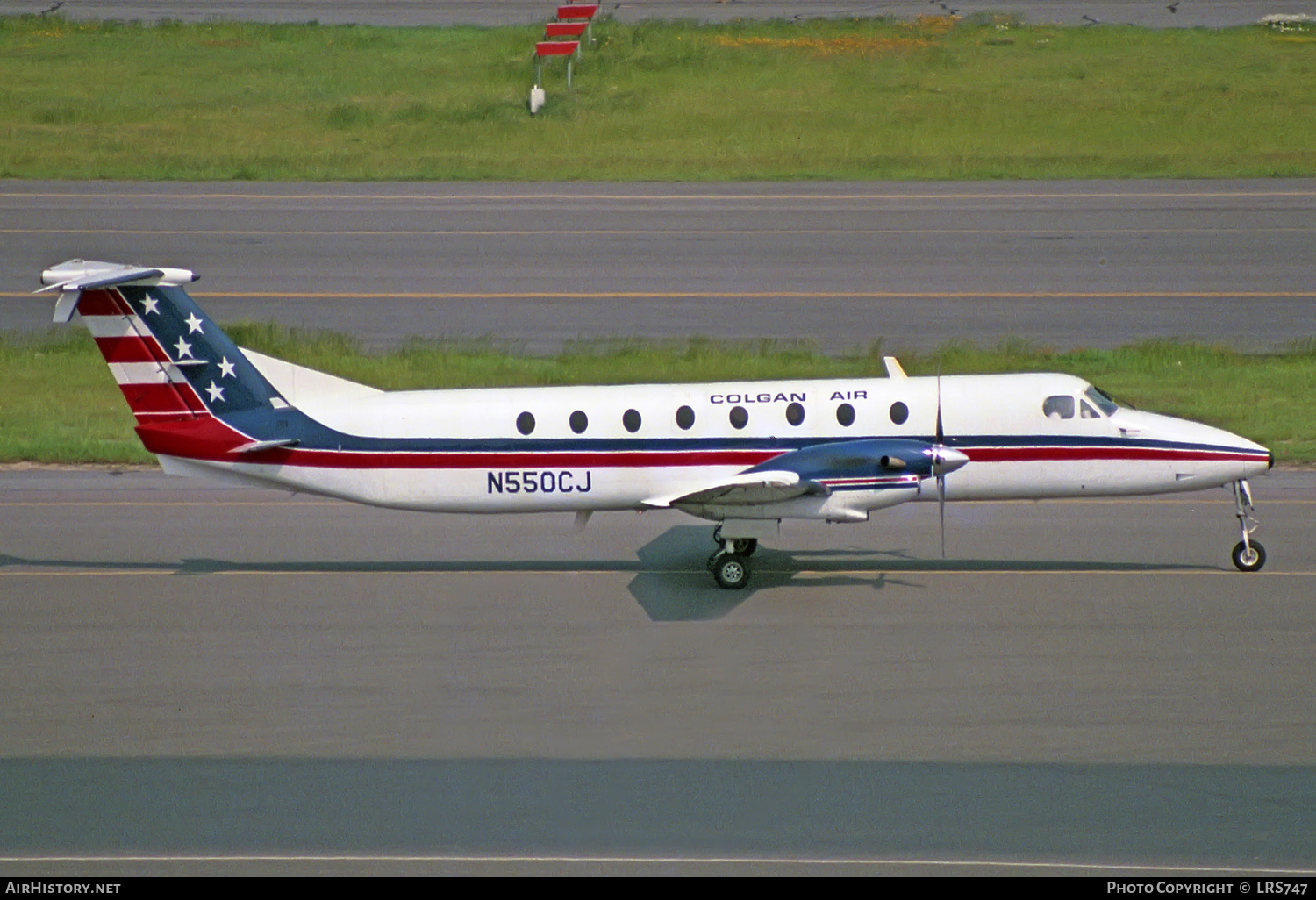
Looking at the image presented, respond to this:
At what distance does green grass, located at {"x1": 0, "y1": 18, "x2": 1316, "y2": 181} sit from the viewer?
50688 mm

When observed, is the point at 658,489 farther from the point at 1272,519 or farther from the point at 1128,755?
the point at 1272,519

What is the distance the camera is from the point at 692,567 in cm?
2005

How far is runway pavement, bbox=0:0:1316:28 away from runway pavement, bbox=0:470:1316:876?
51.9 m

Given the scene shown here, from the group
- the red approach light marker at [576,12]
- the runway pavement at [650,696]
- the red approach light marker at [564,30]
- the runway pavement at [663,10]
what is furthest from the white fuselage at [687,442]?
the runway pavement at [663,10]

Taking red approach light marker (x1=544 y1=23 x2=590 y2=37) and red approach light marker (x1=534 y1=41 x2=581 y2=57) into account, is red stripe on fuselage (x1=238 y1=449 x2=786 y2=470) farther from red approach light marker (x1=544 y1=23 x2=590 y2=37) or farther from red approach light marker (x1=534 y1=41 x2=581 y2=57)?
red approach light marker (x1=544 y1=23 x2=590 y2=37)

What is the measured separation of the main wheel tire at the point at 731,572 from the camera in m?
18.9

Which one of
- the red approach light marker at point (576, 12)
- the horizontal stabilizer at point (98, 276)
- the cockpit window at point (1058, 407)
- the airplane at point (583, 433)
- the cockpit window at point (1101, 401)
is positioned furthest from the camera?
the red approach light marker at point (576, 12)

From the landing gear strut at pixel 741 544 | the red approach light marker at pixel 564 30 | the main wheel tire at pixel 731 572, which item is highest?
the red approach light marker at pixel 564 30

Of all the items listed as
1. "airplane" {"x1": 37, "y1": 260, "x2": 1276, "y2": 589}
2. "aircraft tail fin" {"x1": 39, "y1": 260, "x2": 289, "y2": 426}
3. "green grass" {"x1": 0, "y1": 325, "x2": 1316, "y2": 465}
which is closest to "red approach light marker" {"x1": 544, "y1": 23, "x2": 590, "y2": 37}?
"green grass" {"x1": 0, "y1": 325, "x2": 1316, "y2": 465}

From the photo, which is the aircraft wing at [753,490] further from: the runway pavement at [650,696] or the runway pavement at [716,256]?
the runway pavement at [716,256]

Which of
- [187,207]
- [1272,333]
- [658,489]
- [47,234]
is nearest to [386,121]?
[187,207]

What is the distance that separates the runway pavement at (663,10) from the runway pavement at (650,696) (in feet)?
170

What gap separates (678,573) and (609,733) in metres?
5.31

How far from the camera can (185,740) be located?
47.5 ft
